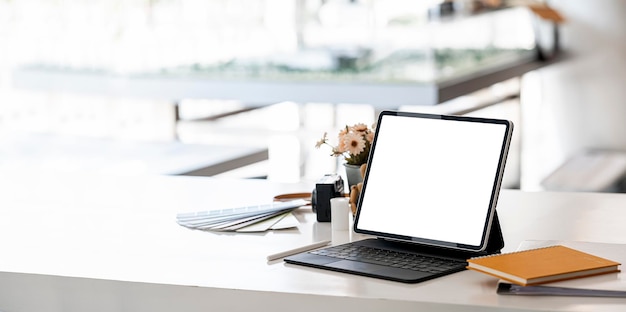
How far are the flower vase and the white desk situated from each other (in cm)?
14

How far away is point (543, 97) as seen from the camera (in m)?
10.5

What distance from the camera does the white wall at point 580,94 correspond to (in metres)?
9.94

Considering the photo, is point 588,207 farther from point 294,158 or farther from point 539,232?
point 294,158

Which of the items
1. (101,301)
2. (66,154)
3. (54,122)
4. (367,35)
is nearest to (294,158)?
(367,35)

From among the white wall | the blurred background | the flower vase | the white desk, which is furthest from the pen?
the white wall

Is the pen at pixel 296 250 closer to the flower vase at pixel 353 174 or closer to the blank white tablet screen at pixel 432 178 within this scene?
the blank white tablet screen at pixel 432 178

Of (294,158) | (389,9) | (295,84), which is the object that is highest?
(389,9)

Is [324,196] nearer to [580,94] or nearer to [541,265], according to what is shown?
Result: [541,265]

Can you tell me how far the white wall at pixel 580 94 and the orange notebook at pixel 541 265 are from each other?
8.20 m

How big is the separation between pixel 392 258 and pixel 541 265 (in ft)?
1.04

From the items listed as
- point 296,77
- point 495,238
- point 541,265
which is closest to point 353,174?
point 495,238

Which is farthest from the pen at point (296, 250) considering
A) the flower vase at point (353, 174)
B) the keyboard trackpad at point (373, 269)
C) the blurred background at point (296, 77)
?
the blurred background at point (296, 77)

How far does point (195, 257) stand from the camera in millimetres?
2080

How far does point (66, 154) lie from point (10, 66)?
321 centimetres
